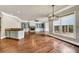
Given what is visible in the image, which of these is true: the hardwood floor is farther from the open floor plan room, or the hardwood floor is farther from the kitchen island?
the kitchen island

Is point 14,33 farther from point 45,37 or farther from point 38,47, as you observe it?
point 38,47

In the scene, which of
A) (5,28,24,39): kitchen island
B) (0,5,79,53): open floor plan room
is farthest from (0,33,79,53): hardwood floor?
(5,28,24,39): kitchen island

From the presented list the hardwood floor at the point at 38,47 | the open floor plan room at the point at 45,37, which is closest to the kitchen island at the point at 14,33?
the open floor plan room at the point at 45,37

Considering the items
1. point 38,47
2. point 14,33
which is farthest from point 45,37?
point 38,47

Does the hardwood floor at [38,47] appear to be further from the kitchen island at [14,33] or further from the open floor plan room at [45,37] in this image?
the kitchen island at [14,33]

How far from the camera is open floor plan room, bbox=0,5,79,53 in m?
5.09

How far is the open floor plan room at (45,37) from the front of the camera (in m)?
5.09
